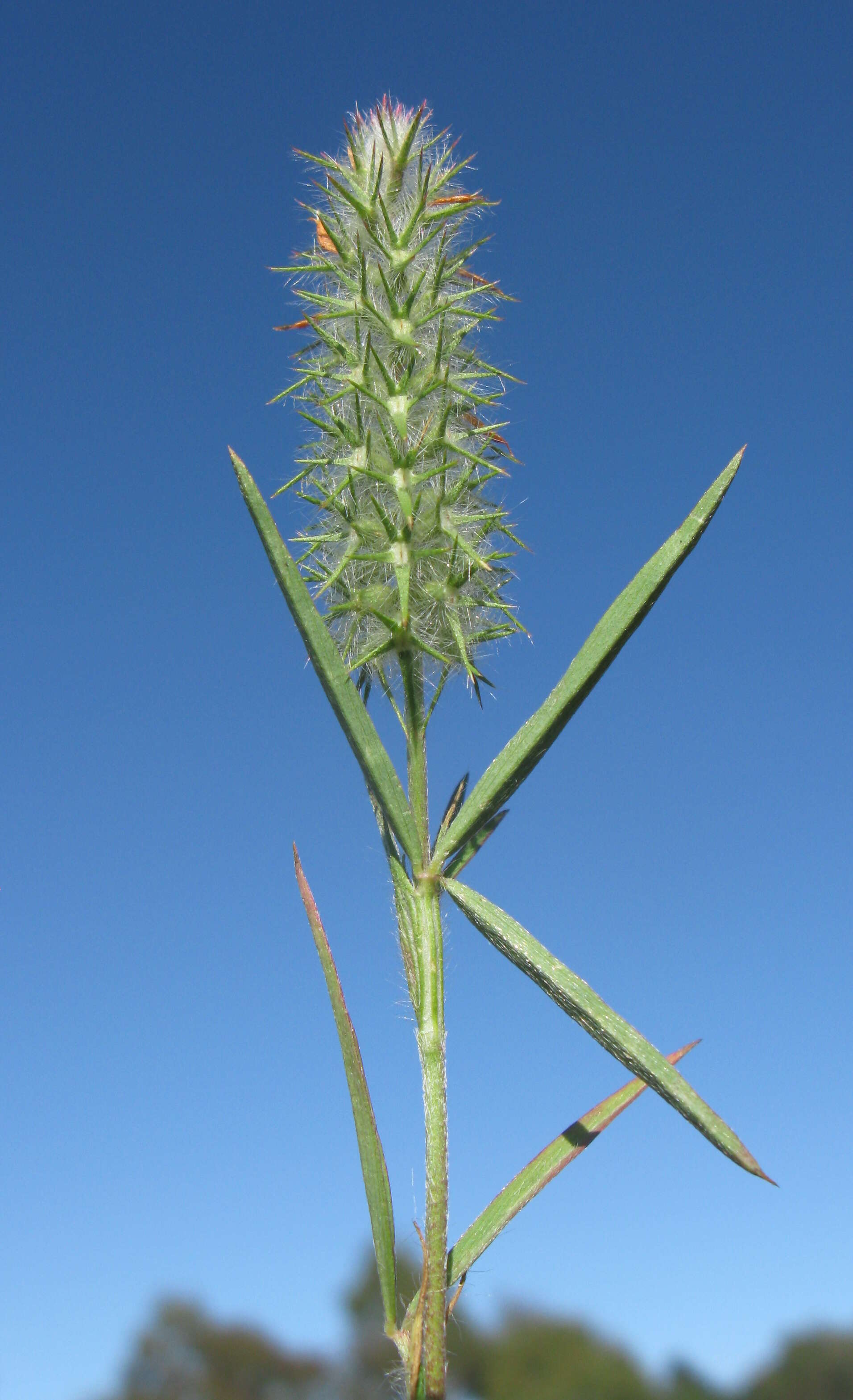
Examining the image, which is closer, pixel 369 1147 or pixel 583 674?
pixel 369 1147

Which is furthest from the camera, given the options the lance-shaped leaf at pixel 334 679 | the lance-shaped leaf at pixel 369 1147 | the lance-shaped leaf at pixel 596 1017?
the lance-shaped leaf at pixel 334 679

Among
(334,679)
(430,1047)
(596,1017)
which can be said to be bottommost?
(596,1017)

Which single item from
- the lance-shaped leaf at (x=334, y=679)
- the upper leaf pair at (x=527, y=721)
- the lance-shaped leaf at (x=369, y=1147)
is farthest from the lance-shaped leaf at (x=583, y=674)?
the lance-shaped leaf at (x=369, y=1147)

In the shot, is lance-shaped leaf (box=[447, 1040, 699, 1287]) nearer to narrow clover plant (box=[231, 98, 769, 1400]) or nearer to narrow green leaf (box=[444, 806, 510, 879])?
narrow clover plant (box=[231, 98, 769, 1400])

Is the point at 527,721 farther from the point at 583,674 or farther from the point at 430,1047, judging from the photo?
the point at 430,1047

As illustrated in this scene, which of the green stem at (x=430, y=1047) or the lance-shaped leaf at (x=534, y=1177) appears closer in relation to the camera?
the green stem at (x=430, y=1047)

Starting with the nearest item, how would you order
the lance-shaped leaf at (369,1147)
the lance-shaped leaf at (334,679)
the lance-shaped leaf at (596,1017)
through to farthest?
the lance-shaped leaf at (596,1017) < the lance-shaped leaf at (369,1147) < the lance-shaped leaf at (334,679)

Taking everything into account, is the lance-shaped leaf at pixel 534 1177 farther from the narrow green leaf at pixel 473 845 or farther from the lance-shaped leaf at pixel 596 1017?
the narrow green leaf at pixel 473 845

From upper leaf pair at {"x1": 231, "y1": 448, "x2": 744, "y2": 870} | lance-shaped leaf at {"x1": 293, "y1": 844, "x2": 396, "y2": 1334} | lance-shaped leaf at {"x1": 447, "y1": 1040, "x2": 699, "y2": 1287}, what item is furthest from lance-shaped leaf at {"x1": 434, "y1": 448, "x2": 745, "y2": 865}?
lance-shaped leaf at {"x1": 447, "y1": 1040, "x2": 699, "y2": 1287}

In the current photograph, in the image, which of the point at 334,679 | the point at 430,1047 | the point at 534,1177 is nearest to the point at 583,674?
the point at 334,679
